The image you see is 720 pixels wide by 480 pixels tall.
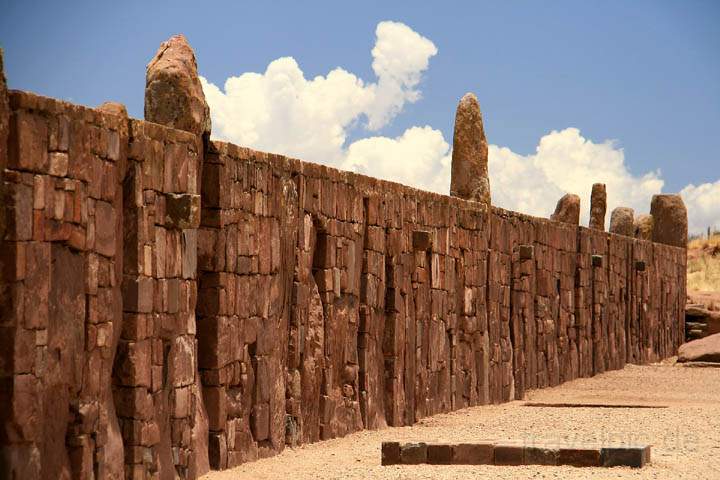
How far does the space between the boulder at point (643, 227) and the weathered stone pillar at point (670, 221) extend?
0.54 meters

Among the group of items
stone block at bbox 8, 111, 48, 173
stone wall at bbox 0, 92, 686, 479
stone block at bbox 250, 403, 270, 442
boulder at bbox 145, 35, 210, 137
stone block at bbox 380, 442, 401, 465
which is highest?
boulder at bbox 145, 35, 210, 137

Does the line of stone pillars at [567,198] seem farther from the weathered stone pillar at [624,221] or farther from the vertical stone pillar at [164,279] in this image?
the vertical stone pillar at [164,279]

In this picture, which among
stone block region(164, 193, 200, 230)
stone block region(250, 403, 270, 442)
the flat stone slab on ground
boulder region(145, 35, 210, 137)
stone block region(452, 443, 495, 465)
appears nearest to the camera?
stone block region(164, 193, 200, 230)

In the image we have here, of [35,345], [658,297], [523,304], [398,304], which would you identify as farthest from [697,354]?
[35,345]

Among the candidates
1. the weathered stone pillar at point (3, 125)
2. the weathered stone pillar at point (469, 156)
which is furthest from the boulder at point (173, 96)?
the weathered stone pillar at point (469, 156)

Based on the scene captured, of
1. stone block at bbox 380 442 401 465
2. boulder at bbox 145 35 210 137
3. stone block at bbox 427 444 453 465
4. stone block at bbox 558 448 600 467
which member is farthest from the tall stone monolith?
stone block at bbox 558 448 600 467

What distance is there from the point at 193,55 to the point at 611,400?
10237mm

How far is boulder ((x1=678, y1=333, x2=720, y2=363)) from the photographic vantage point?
26141 millimetres

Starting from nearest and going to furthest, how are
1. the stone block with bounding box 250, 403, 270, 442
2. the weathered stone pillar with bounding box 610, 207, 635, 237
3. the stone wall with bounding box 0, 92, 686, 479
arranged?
the stone wall with bounding box 0, 92, 686, 479 → the stone block with bounding box 250, 403, 270, 442 → the weathered stone pillar with bounding box 610, 207, 635, 237

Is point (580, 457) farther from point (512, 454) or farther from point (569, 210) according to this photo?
point (569, 210)

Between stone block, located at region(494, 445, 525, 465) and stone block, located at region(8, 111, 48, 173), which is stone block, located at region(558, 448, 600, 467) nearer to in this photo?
stone block, located at region(494, 445, 525, 465)

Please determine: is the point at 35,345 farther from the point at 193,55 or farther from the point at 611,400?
the point at 611,400

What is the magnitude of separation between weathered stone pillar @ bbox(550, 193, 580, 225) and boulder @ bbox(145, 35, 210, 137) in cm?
1479

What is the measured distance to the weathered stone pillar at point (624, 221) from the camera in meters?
29.8
